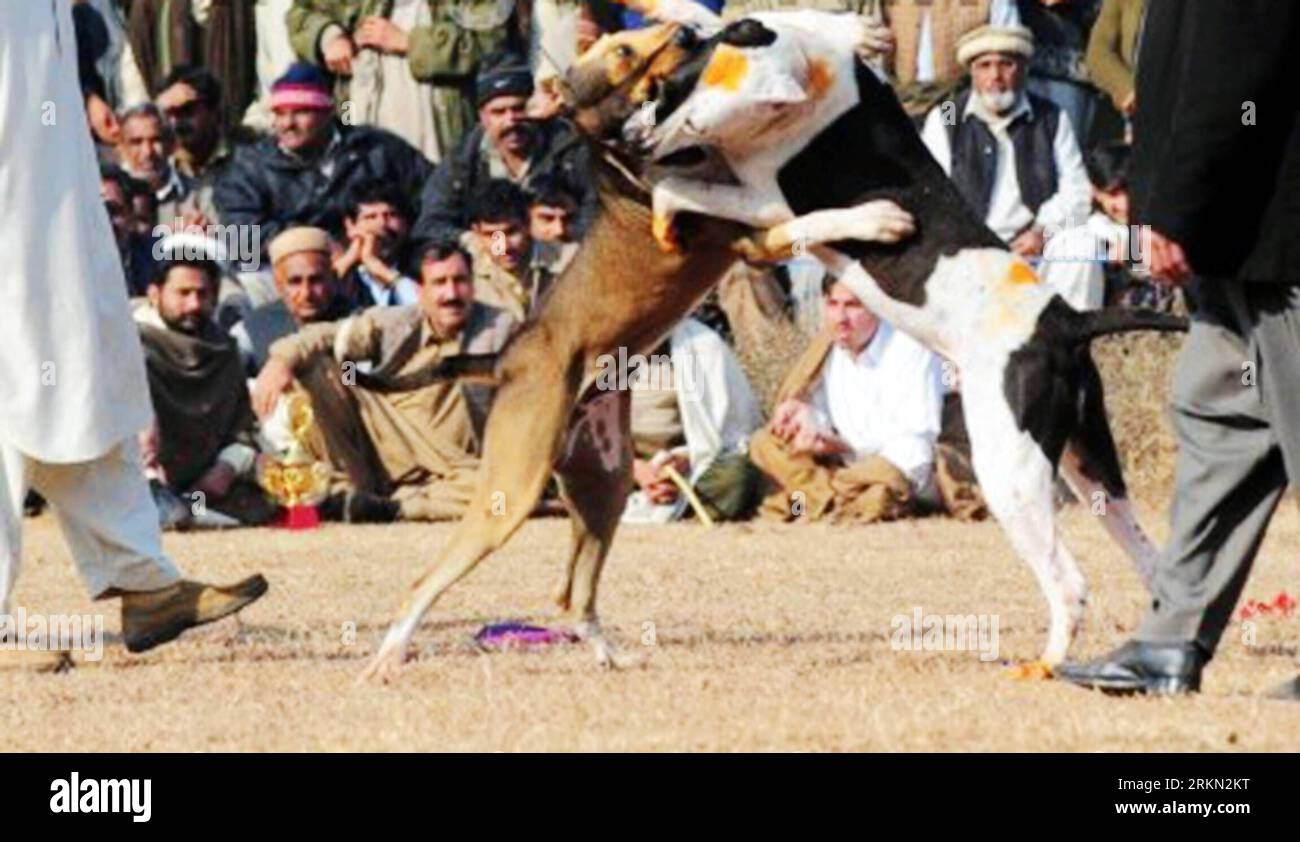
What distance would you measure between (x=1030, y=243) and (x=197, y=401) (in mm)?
4154

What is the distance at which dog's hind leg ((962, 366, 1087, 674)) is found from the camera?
35.0 feet

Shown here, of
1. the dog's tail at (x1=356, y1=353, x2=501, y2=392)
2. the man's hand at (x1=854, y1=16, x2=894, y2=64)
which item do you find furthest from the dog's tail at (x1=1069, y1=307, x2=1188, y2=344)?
the dog's tail at (x1=356, y1=353, x2=501, y2=392)

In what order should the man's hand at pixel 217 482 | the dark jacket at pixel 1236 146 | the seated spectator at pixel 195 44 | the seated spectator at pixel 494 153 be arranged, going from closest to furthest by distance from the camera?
1. the dark jacket at pixel 1236 146
2. the man's hand at pixel 217 482
3. the seated spectator at pixel 494 153
4. the seated spectator at pixel 195 44

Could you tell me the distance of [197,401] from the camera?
59.0 feet

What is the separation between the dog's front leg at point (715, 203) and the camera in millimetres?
11047

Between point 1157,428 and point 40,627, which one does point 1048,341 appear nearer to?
point 40,627

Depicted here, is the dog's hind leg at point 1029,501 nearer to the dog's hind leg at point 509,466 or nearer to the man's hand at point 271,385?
the dog's hind leg at point 509,466

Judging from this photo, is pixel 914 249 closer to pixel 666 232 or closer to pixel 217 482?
pixel 666 232

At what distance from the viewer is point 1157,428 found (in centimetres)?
1791

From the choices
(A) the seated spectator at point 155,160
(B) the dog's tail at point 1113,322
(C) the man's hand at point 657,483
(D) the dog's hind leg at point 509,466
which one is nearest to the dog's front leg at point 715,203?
(D) the dog's hind leg at point 509,466

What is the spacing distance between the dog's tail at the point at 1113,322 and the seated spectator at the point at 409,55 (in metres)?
9.58

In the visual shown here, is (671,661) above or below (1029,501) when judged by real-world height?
below

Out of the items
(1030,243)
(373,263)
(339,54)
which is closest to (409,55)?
(339,54)

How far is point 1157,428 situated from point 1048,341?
733 centimetres
